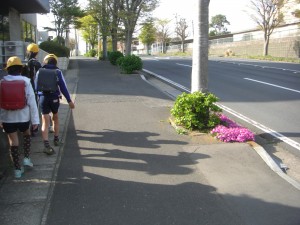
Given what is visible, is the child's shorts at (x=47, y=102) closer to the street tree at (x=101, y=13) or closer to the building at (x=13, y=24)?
the building at (x=13, y=24)

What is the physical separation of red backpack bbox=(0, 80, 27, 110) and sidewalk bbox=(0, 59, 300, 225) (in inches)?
40.4

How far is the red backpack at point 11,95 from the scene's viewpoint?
5.09 metres

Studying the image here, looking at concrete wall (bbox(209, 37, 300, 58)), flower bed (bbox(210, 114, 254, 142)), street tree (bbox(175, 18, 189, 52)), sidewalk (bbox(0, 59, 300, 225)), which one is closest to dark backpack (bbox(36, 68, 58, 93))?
sidewalk (bbox(0, 59, 300, 225))

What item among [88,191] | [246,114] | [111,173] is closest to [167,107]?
[246,114]

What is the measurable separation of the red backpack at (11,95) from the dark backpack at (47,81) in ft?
3.78

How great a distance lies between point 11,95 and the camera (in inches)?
200


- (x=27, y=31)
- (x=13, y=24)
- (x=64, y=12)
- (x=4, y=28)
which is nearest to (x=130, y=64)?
(x=13, y=24)

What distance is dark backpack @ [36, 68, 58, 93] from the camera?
20.6ft

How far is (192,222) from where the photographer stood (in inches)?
158

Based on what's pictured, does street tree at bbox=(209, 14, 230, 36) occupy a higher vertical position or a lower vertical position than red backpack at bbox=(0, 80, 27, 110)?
higher

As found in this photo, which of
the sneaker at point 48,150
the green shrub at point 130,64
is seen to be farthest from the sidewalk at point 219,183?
the green shrub at point 130,64

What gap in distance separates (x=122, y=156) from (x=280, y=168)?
2.52m

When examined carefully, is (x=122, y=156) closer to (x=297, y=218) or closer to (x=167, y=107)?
(x=297, y=218)

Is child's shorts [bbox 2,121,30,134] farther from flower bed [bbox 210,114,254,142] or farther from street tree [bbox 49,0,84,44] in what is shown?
street tree [bbox 49,0,84,44]
